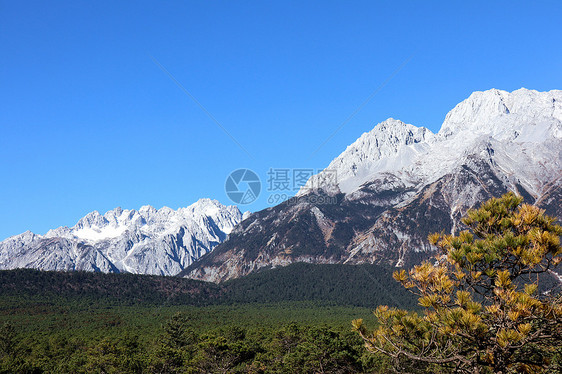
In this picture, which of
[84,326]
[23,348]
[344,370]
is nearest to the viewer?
[344,370]

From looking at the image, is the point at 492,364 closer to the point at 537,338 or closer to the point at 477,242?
the point at 537,338

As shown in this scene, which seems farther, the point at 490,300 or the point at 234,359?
the point at 234,359

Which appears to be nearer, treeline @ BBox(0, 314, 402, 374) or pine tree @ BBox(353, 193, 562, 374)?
pine tree @ BBox(353, 193, 562, 374)

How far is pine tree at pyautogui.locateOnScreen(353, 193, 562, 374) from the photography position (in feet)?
43.4

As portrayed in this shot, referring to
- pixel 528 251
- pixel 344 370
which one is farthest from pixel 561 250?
pixel 344 370

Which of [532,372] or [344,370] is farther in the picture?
→ [344,370]

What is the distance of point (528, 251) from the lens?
13.8m

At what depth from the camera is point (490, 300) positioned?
1472 centimetres

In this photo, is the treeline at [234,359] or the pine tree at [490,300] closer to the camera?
the pine tree at [490,300]

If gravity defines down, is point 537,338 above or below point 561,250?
below

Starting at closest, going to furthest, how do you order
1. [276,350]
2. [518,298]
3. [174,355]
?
1. [518,298]
2. [174,355]
3. [276,350]

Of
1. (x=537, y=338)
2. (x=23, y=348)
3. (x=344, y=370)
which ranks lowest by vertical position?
(x=344, y=370)

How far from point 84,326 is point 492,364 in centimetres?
20235

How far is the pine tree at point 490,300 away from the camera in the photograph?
1322cm
